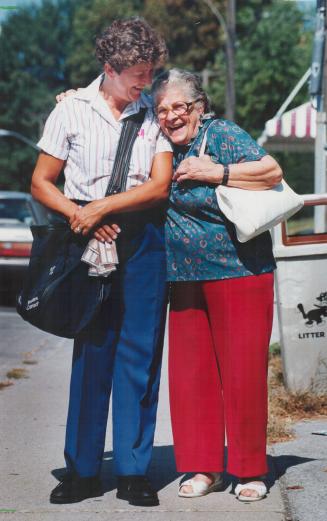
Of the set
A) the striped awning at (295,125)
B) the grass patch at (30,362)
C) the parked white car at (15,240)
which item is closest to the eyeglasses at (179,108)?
the grass patch at (30,362)

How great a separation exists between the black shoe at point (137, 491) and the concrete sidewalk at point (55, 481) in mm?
32

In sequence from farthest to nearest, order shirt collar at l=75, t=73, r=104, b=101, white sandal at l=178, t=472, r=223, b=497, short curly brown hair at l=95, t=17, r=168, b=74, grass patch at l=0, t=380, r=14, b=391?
grass patch at l=0, t=380, r=14, b=391
white sandal at l=178, t=472, r=223, b=497
shirt collar at l=75, t=73, r=104, b=101
short curly brown hair at l=95, t=17, r=168, b=74

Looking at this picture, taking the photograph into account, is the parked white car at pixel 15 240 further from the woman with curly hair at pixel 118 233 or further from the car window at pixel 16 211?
the woman with curly hair at pixel 118 233

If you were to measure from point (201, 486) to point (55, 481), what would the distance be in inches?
26.3

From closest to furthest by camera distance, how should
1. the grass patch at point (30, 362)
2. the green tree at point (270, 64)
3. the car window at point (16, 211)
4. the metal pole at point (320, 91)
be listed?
the grass patch at point (30, 362), the metal pole at point (320, 91), the car window at point (16, 211), the green tree at point (270, 64)

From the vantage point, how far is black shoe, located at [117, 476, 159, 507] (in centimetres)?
421

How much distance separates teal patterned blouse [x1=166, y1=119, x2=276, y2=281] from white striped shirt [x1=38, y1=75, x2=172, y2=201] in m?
0.20

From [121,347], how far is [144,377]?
0.49 feet

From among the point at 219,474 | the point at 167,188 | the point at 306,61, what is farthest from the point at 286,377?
the point at 306,61

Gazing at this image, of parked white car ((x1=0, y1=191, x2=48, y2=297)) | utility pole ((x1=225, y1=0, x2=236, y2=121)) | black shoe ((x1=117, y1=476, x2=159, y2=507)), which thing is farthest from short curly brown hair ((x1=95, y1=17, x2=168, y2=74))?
utility pole ((x1=225, y1=0, x2=236, y2=121))

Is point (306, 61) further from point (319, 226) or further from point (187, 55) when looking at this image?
point (319, 226)

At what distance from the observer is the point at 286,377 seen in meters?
6.02

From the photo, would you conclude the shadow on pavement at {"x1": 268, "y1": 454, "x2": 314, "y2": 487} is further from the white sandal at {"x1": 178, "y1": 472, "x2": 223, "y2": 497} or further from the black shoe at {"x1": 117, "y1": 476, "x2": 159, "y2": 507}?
the black shoe at {"x1": 117, "y1": 476, "x2": 159, "y2": 507}

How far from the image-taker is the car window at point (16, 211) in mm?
15016
